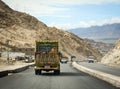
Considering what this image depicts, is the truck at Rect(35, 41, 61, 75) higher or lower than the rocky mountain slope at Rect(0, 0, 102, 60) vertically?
lower

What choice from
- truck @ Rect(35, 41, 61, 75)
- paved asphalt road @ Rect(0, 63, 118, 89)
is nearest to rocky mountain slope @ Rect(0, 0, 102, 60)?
truck @ Rect(35, 41, 61, 75)

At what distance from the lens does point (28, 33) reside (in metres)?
176

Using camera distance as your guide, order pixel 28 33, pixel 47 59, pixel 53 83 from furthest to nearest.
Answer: pixel 28 33, pixel 47 59, pixel 53 83

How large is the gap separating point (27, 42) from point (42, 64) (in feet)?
406

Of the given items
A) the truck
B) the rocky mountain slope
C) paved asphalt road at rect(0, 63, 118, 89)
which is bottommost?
paved asphalt road at rect(0, 63, 118, 89)

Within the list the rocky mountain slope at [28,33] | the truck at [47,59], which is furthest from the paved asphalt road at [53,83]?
the rocky mountain slope at [28,33]

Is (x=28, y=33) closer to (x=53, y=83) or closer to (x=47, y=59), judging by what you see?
(x=47, y=59)

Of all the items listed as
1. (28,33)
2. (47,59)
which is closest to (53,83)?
(47,59)

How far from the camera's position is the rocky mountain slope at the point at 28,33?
161250 millimetres

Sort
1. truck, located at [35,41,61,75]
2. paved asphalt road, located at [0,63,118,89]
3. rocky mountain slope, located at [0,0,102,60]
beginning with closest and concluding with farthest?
paved asphalt road, located at [0,63,118,89]
truck, located at [35,41,61,75]
rocky mountain slope, located at [0,0,102,60]

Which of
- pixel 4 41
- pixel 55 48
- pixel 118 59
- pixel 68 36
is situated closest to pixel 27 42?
pixel 4 41

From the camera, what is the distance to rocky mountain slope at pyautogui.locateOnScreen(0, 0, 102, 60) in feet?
529

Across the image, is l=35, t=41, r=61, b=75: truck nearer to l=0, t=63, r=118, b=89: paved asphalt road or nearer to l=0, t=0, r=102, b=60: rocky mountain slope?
l=0, t=63, r=118, b=89: paved asphalt road

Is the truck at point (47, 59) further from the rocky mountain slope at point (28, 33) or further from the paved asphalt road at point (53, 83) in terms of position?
the rocky mountain slope at point (28, 33)
